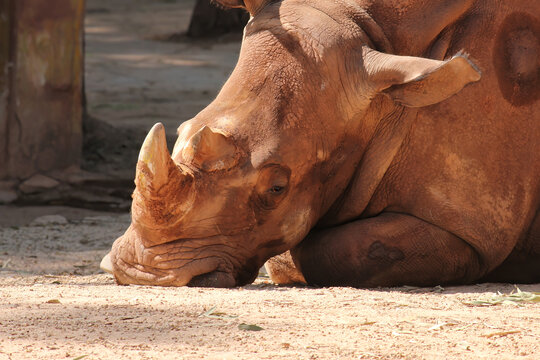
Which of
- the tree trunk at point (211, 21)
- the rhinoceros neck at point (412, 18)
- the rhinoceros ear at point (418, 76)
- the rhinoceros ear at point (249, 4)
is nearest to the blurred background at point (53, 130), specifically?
the rhinoceros ear at point (249, 4)

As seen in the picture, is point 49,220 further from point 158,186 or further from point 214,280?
point 158,186

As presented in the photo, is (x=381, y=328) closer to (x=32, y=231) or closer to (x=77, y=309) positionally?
(x=77, y=309)

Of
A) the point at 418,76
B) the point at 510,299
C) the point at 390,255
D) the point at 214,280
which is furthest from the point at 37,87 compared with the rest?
the point at 510,299

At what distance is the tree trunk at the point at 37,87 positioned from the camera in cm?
832

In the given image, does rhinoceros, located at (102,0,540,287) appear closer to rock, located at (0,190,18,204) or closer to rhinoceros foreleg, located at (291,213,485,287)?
rhinoceros foreleg, located at (291,213,485,287)

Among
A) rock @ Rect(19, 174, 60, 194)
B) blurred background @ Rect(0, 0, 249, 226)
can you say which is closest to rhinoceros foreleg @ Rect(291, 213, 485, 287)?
blurred background @ Rect(0, 0, 249, 226)

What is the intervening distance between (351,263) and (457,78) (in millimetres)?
1024

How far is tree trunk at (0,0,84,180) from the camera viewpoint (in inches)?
328

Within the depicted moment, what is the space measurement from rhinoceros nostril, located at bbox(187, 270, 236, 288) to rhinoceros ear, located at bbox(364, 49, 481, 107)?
1.10 metres

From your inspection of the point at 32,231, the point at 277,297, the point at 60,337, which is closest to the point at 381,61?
the point at 277,297

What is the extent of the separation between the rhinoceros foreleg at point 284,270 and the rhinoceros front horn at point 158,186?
3.03ft

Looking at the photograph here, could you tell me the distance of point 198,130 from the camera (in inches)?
192

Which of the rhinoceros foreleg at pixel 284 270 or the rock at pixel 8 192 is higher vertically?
the rhinoceros foreleg at pixel 284 270

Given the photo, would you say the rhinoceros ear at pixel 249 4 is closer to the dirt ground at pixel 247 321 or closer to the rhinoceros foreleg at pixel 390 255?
the rhinoceros foreleg at pixel 390 255
